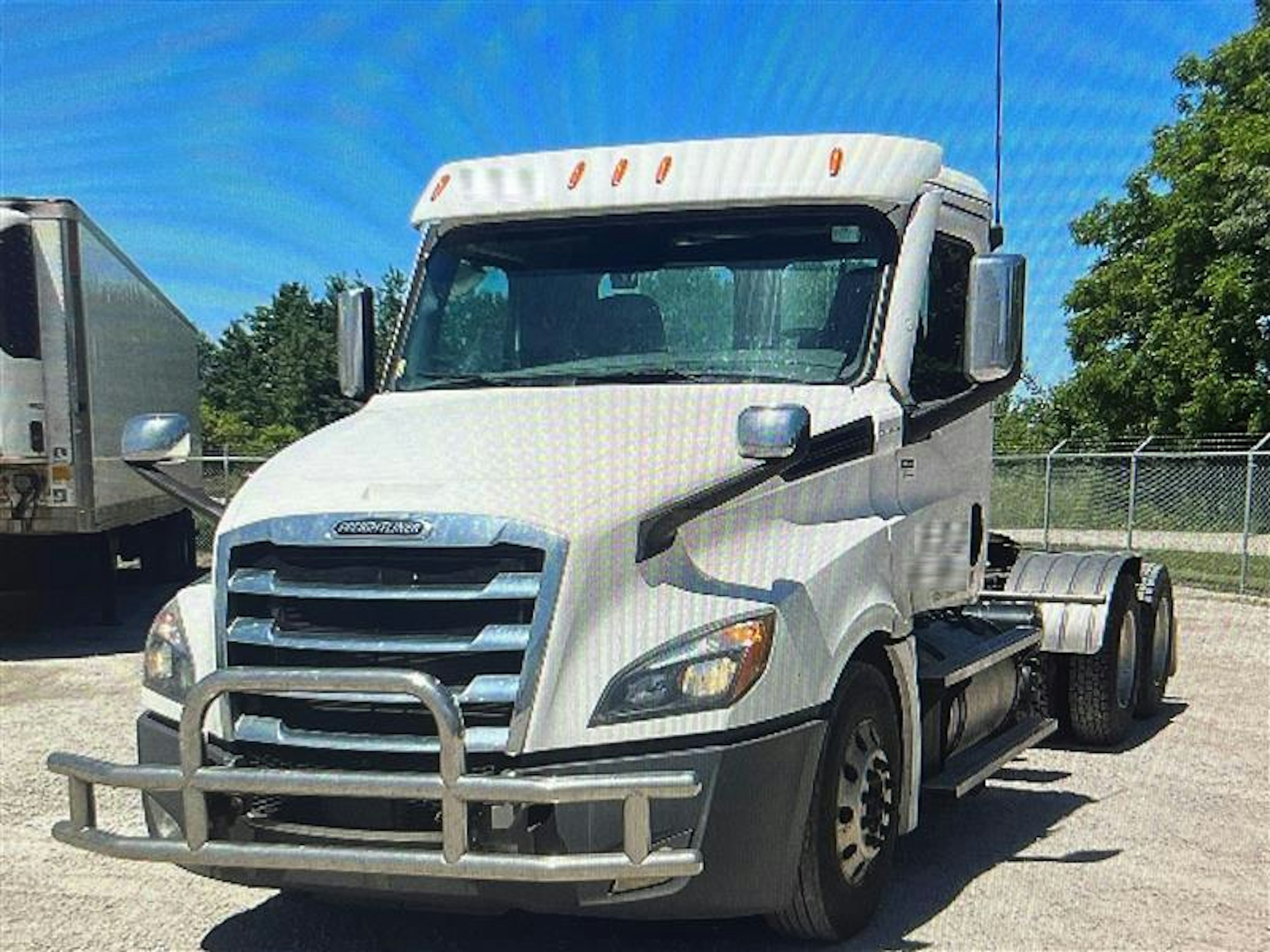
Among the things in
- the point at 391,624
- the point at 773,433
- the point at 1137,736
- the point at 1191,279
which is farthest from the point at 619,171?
the point at 1191,279

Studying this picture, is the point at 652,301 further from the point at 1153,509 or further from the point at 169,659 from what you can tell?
the point at 1153,509

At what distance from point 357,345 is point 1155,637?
18.8 ft

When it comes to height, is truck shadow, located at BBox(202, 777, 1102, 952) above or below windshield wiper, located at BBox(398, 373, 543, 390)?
below

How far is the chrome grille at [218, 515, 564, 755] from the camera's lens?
152 inches

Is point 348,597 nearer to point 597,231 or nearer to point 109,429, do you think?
point 597,231

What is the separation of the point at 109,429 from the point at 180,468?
78cm

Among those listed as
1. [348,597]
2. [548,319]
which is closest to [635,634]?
[348,597]

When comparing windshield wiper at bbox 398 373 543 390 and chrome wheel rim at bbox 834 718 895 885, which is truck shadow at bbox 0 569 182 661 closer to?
windshield wiper at bbox 398 373 543 390

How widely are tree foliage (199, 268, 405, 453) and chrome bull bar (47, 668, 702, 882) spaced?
160 ft

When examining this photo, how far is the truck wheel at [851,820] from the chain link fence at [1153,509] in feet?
43.6

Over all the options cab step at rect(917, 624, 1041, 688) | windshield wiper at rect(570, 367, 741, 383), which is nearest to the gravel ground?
cab step at rect(917, 624, 1041, 688)

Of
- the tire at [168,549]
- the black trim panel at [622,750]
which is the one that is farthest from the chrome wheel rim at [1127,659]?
the tire at [168,549]

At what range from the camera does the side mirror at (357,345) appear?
5828 millimetres

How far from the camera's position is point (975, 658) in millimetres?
5816
